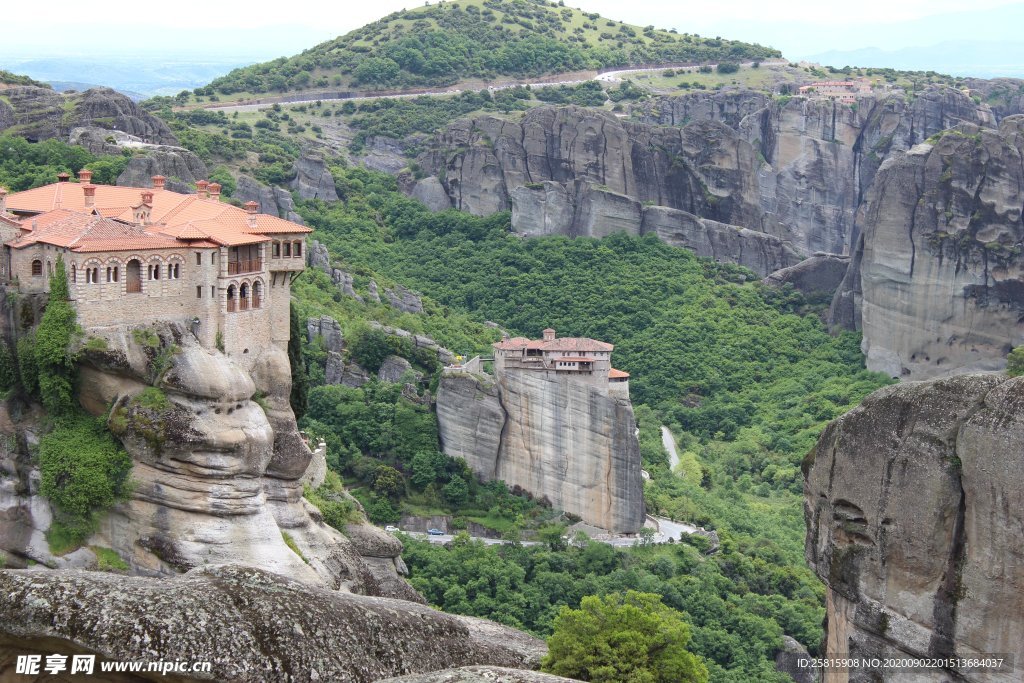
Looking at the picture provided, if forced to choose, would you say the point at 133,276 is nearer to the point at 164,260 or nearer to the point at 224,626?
the point at 164,260

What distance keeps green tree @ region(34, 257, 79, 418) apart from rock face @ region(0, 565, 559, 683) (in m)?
11.5

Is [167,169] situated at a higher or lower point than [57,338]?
higher

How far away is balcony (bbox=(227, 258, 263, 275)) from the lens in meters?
42.7

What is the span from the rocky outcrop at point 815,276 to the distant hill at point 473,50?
47292 mm

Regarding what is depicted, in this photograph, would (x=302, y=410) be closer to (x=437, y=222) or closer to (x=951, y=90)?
(x=437, y=222)

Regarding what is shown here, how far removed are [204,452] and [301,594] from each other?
12.3 m

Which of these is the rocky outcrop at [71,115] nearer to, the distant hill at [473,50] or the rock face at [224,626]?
the rock face at [224,626]

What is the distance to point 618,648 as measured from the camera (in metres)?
35.5

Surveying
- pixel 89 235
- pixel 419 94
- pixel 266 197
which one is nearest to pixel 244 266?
pixel 89 235

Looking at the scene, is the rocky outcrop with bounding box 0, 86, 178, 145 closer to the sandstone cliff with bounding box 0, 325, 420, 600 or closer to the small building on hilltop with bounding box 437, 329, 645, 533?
the small building on hilltop with bounding box 437, 329, 645, 533

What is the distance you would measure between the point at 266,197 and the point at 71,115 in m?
12.6

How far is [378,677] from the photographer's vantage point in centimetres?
2761

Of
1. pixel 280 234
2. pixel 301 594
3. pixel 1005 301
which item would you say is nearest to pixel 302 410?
pixel 280 234

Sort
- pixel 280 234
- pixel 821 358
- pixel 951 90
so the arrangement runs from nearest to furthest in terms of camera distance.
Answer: pixel 280 234 → pixel 821 358 → pixel 951 90
